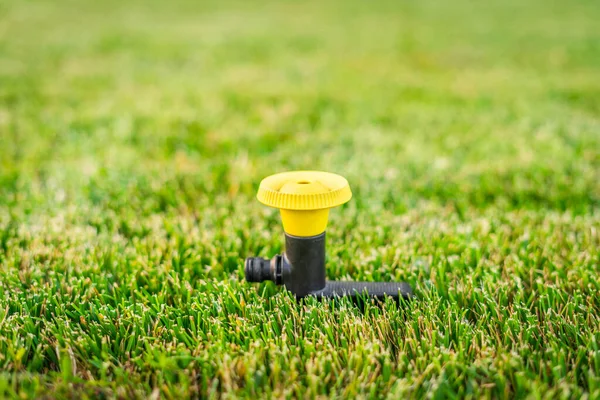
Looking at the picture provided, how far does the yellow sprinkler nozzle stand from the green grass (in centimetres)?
30

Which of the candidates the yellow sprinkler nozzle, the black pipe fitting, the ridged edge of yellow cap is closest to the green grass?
the black pipe fitting

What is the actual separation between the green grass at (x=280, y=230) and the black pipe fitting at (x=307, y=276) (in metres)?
0.07

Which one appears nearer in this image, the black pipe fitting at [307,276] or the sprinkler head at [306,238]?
the sprinkler head at [306,238]

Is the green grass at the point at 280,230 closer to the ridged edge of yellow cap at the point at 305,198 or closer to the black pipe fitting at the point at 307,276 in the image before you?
the black pipe fitting at the point at 307,276

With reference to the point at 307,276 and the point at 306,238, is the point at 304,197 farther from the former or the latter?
the point at 307,276

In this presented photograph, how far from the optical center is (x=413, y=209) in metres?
2.95

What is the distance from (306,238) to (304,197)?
0.25 metres

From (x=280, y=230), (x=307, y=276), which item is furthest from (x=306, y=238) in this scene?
(x=280, y=230)

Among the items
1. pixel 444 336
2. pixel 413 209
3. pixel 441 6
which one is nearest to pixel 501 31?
pixel 441 6

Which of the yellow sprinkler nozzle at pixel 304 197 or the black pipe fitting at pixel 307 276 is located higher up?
the yellow sprinkler nozzle at pixel 304 197

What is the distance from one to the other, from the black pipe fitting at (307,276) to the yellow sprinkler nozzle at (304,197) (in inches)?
2.7

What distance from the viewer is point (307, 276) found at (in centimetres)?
189

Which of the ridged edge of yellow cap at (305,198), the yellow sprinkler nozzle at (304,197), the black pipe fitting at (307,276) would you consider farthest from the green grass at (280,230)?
the ridged edge of yellow cap at (305,198)

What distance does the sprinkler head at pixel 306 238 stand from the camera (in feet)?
5.39
